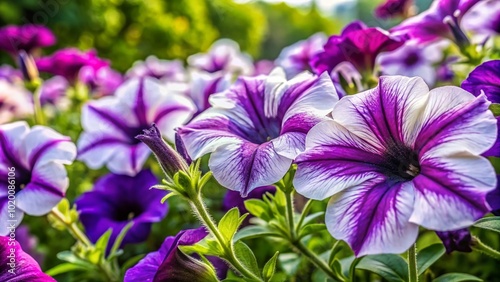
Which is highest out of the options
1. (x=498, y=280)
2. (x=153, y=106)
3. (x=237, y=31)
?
(x=153, y=106)

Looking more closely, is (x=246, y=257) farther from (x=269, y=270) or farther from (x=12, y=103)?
(x=12, y=103)

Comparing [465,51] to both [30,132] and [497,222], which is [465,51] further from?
[30,132]

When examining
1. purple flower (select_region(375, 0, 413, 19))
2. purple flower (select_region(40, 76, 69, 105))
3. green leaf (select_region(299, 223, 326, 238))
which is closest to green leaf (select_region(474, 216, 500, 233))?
green leaf (select_region(299, 223, 326, 238))

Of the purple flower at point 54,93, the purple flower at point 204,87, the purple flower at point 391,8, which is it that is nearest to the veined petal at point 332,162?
the purple flower at point 204,87

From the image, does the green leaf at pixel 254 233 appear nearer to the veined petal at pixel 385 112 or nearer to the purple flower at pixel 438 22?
the veined petal at pixel 385 112

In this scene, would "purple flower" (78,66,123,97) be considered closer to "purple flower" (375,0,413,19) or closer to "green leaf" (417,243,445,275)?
"purple flower" (375,0,413,19)

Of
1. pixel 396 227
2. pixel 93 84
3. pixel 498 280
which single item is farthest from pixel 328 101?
pixel 93 84
